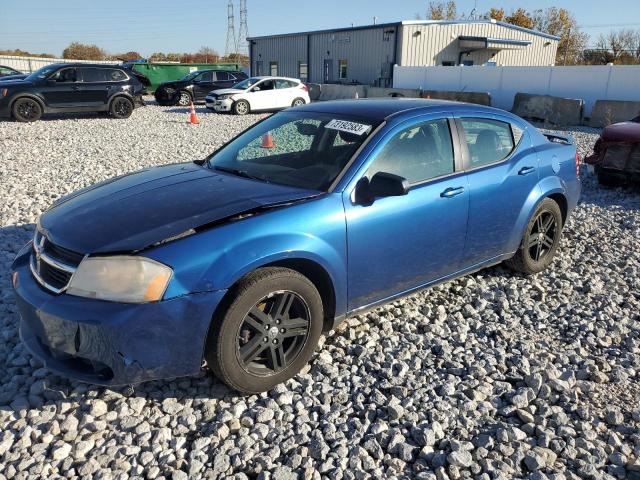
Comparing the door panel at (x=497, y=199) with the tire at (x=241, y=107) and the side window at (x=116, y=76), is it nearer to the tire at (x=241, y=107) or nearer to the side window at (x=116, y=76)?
the side window at (x=116, y=76)

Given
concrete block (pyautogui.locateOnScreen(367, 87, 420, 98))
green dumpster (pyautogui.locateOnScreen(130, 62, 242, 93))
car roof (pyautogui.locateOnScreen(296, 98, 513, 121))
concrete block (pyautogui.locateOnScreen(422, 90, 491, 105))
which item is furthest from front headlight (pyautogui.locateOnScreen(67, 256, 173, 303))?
green dumpster (pyautogui.locateOnScreen(130, 62, 242, 93))

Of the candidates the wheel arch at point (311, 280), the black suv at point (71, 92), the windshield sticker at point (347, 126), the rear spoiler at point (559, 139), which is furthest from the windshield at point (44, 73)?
the wheel arch at point (311, 280)

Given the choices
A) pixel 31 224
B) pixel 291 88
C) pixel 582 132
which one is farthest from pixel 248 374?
pixel 291 88

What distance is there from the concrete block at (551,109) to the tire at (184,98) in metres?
13.2

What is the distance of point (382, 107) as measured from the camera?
4.00m

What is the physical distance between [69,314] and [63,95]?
15.5 metres

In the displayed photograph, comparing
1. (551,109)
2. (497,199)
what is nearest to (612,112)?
(551,109)

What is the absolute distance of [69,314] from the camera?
2.65 meters

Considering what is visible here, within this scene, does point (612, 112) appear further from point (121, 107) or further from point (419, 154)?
point (121, 107)

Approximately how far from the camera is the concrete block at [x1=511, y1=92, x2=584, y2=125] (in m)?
16.5

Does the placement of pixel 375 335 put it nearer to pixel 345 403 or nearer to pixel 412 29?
pixel 345 403

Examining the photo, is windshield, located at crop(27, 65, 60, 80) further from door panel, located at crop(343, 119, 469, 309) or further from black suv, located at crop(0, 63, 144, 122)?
door panel, located at crop(343, 119, 469, 309)

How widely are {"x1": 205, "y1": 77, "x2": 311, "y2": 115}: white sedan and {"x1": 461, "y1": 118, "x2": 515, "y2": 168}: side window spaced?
15.5 meters

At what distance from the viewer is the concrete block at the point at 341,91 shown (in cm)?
2419
